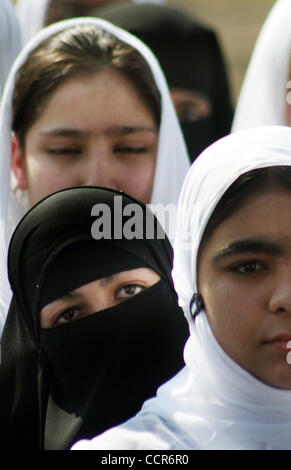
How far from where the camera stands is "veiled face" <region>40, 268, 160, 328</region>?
2.41 m

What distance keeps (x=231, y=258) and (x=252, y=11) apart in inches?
250

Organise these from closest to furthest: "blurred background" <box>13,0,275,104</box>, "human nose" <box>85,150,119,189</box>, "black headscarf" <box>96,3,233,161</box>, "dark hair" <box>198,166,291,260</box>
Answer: "dark hair" <box>198,166,291,260</box> < "human nose" <box>85,150,119,189</box> < "black headscarf" <box>96,3,233,161</box> < "blurred background" <box>13,0,275,104</box>

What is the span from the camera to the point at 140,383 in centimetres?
240

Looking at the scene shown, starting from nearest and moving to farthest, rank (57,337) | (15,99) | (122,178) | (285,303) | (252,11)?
(285,303) < (57,337) < (122,178) < (15,99) < (252,11)

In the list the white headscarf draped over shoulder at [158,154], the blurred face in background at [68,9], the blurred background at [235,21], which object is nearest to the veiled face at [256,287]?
the white headscarf draped over shoulder at [158,154]

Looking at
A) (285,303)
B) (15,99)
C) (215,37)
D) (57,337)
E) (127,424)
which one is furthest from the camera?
(215,37)

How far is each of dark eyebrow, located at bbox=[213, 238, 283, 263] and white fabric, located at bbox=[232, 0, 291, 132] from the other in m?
1.31

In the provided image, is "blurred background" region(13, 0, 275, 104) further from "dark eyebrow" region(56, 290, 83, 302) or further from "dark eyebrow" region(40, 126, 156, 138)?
"dark eyebrow" region(56, 290, 83, 302)

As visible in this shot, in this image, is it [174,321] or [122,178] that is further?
[122,178]

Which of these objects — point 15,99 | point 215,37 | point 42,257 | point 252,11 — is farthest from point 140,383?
point 252,11

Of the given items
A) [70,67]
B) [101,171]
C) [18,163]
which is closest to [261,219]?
[101,171]

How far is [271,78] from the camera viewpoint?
348 cm

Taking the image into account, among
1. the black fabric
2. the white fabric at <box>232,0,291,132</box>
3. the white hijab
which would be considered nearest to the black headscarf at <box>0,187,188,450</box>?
the black fabric

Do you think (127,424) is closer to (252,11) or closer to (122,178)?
(122,178)
